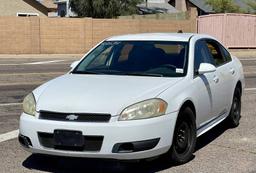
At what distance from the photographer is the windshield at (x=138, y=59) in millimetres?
6539

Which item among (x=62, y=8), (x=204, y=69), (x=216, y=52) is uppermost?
(x=62, y=8)

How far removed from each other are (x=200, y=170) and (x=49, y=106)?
6.01 ft

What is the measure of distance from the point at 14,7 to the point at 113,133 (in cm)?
3869

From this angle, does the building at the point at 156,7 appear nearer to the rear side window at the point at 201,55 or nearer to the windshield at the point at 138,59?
the rear side window at the point at 201,55

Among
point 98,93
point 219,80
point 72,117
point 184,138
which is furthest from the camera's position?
point 219,80

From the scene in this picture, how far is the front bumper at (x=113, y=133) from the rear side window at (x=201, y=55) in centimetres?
143

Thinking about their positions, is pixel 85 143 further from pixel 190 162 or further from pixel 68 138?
pixel 190 162

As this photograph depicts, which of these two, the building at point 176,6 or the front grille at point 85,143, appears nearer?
the front grille at point 85,143

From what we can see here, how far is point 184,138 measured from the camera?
6.11 metres

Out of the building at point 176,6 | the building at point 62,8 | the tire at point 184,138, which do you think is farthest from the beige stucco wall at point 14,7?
the tire at point 184,138

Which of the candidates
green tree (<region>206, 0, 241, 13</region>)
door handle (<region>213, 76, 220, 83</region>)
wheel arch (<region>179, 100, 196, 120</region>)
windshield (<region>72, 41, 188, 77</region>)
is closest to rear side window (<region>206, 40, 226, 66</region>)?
door handle (<region>213, 76, 220, 83</region>)

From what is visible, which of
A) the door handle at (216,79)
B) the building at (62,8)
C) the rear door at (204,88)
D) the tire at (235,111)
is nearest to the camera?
the rear door at (204,88)

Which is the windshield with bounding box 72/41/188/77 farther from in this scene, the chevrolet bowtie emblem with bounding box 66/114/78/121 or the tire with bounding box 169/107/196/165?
the chevrolet bowtie emblem with bounding box 66/114/78/121

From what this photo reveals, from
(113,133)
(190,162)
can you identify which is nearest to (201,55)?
(190,162)
